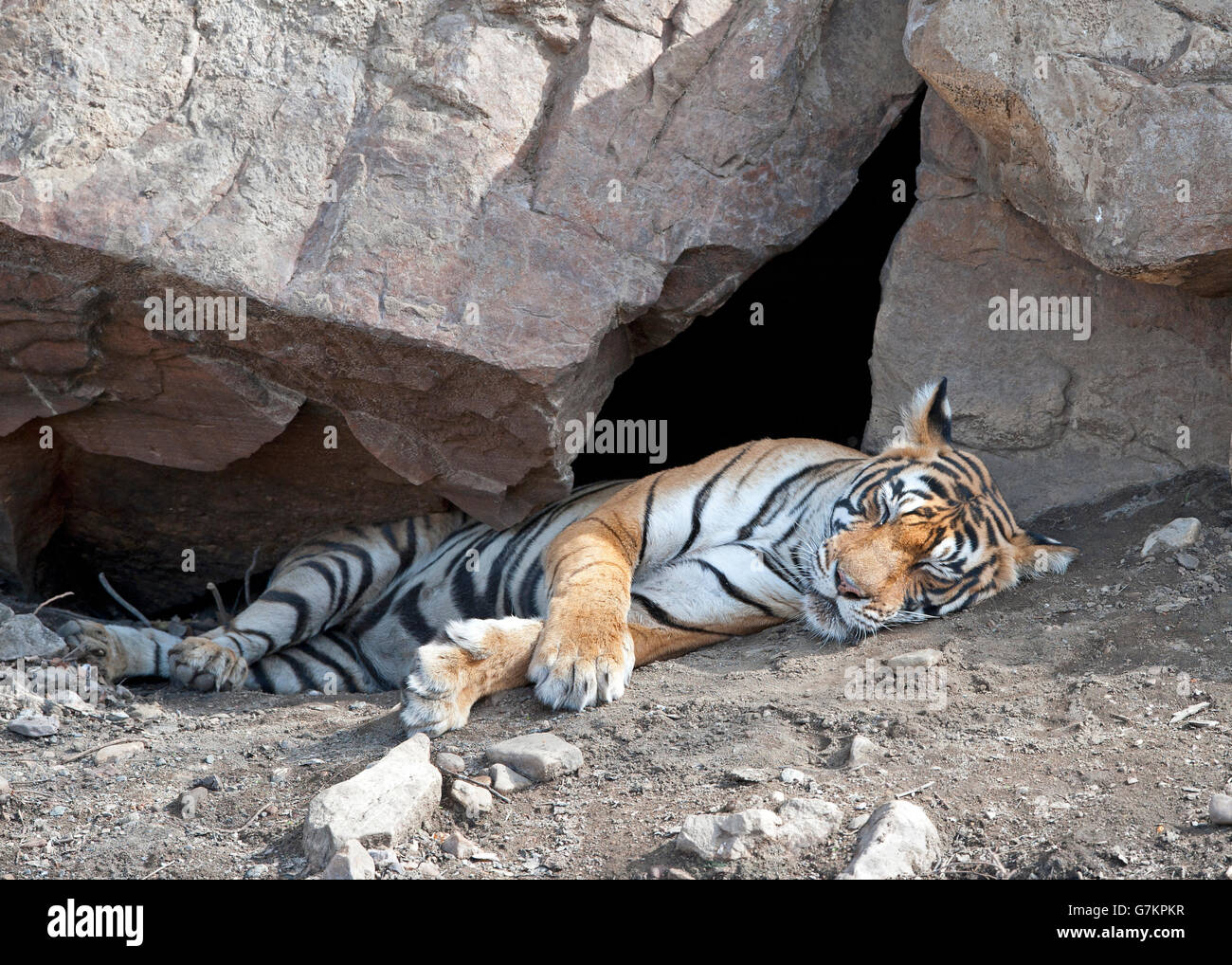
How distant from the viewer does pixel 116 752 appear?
9.75ft

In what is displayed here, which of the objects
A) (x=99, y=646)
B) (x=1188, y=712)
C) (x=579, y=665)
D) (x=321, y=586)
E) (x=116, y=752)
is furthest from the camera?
(x=321, y=586)

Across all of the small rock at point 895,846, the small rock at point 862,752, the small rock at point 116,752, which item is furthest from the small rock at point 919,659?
the small rock at point 116,752

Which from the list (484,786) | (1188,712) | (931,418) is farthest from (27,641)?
(1188,712)

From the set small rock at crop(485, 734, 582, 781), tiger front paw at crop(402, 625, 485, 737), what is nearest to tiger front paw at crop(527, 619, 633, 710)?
tiger front paw at crop(402, 625, 485, 737)

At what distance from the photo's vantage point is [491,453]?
3965 mm

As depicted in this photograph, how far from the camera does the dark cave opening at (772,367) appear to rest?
572 cm

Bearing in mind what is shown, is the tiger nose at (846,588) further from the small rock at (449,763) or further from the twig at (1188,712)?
the small rock at (449,763)

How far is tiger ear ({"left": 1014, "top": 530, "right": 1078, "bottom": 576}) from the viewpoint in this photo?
370 cm

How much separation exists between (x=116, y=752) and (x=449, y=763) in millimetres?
925

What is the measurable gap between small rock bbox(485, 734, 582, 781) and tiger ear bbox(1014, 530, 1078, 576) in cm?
176

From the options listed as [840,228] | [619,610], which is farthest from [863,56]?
[619,610]

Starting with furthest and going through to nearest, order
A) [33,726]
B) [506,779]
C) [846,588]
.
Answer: [846,588], [33,726], [506,779]

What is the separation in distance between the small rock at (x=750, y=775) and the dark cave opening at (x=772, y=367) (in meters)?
3.06

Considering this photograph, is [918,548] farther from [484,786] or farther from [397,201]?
[397,201]
